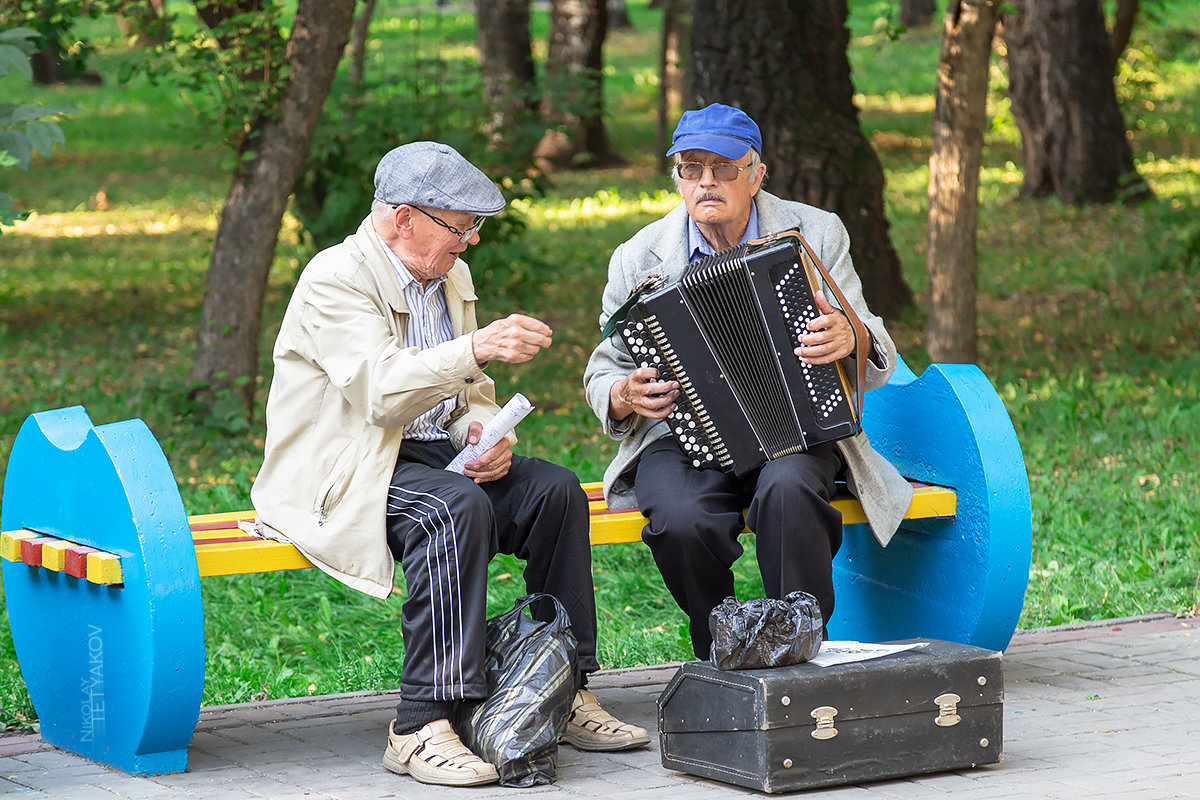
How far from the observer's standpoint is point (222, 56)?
815 cm

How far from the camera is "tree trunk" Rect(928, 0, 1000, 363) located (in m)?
7.98

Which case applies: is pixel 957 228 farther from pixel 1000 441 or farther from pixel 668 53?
pixel 668 53

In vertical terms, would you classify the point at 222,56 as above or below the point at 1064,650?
above

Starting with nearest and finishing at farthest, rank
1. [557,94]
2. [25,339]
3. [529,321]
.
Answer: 1. [529,321]
2. [557,94]
3. [25,339]

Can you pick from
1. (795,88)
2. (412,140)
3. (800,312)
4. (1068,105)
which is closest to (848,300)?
(800,312)

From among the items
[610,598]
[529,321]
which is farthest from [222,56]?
[529,321]

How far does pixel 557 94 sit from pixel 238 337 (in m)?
3.22

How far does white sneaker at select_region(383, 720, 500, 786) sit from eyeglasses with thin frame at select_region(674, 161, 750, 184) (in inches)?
67.5

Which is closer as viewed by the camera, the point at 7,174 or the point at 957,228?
the point at 957,228

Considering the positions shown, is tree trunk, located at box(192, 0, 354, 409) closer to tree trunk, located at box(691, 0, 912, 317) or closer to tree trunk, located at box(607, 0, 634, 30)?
tree trunk, located at box(691, 0, 912, 317)

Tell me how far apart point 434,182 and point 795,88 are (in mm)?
6396

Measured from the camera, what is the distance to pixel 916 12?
32.5 meters

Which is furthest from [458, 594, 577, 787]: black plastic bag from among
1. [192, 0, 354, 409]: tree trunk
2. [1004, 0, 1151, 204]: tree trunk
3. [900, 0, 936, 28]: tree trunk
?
[900, 0, 936, 28]: tree trunk

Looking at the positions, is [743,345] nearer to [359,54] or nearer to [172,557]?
[172,557]
